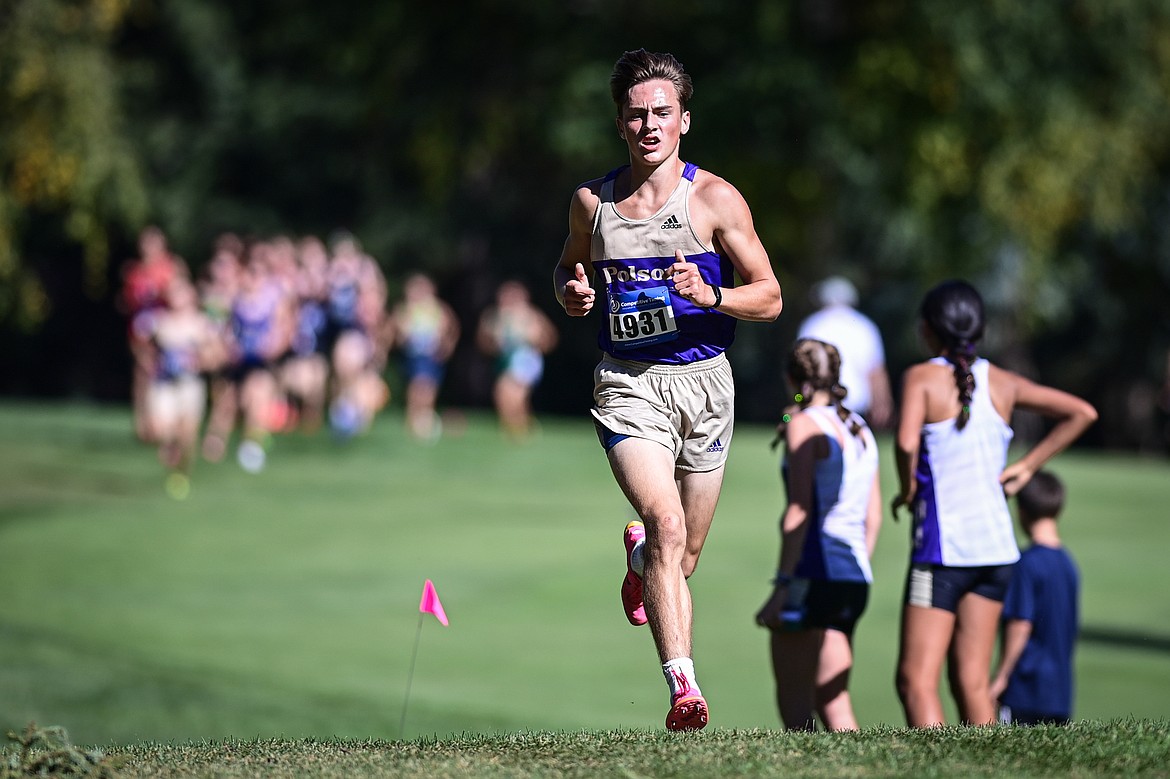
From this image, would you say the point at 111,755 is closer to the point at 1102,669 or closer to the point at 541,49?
the point at 1102,669

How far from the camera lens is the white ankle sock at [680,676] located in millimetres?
6293

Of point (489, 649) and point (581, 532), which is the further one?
point (581, 532)

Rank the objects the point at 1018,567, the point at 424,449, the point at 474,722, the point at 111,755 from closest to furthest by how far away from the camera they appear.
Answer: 1. the point at 111,755
2. the point at 1018,567
3. the point at 474,722
4. the point at 424,449

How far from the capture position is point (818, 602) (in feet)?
25.6

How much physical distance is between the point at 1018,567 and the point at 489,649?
5.23 meters

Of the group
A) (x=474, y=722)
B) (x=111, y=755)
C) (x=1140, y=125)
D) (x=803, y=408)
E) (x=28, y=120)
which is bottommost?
(x=474, y=722)

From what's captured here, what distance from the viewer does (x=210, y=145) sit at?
42.2m

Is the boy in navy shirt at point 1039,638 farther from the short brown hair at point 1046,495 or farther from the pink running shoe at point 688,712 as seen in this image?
the pink running shoe at point 688,712

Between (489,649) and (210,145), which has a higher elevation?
(210,145)

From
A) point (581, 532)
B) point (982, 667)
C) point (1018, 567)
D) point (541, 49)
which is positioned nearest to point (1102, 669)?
point (1018, 567)

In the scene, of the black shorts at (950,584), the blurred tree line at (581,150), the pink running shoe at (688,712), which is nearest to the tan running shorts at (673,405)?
the pink running shoe at (688,712)

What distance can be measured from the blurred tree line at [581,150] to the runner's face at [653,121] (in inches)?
361

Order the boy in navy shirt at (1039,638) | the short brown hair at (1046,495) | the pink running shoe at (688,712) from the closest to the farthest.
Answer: the pink running shoe at (688,712), the boy in navy shirt at (1039,638), the short brown hair at (1046,495)

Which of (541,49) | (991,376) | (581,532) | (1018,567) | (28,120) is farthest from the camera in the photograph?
(541,49)
